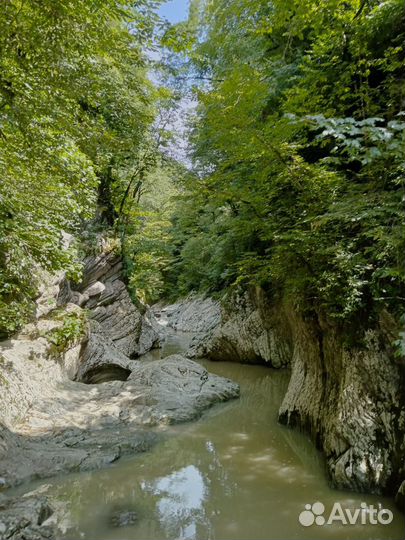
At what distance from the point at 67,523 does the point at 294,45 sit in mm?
10794

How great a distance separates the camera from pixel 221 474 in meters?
4.62

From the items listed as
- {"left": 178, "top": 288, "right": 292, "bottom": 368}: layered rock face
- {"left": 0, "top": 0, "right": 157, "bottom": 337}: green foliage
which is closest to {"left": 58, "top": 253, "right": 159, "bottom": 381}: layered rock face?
{"left": 178, "top": 288, "right": 292, "bottom": 368}: layered rock face

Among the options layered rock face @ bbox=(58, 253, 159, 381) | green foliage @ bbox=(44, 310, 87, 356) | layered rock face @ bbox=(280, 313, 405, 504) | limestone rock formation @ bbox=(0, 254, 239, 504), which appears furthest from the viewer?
layered rock face @ bbox=(58, 253, 159, 381)

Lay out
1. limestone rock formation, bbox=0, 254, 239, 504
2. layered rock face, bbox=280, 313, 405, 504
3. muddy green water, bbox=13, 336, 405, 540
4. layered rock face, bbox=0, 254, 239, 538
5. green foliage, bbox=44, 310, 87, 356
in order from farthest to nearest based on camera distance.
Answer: green foliage, bbox=44, 310, 87, 356 < limestone rock formation, bbox=0, 254, 239, 504 < layered rock face, bbox=0, 254, 239, 538 < layered rock face, bbox=280, 313, 405, 504 < muddy green water, bbox=13, 336, 405, 540

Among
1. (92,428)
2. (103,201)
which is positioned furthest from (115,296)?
(92,428)

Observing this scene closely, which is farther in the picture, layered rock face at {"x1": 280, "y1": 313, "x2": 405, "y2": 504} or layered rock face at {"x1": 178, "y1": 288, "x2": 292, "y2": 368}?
layered rock face at {"x1": 178, "y1": 288, "x2": 292, "y2": 368}

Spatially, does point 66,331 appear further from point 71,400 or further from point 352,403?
point 352,403

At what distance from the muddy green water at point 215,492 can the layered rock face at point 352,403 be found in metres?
0.21

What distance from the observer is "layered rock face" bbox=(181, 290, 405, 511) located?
12.5 feet

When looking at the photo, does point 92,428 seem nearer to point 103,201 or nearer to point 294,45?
point 294,45

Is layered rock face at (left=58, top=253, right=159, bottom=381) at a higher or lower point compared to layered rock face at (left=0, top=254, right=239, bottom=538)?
higher

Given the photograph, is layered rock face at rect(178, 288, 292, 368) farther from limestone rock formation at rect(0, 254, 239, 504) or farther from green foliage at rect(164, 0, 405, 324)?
green foliage at rect(164, 0, 405, 324)

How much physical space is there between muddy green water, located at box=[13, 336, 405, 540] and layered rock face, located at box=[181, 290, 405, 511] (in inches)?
8.4

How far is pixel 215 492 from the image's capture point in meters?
4.17
